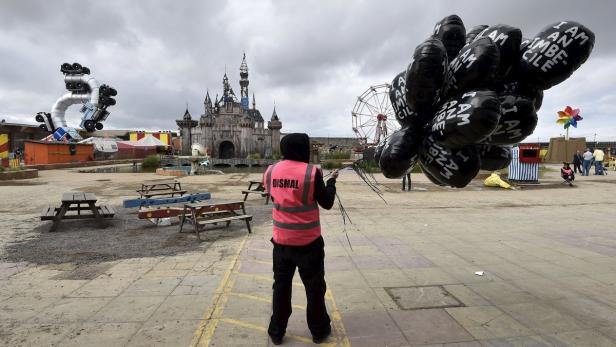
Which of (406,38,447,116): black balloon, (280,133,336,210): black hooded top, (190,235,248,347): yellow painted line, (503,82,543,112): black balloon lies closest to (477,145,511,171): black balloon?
(503,82,543,112): black balloon

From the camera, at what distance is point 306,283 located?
3445 millimetres

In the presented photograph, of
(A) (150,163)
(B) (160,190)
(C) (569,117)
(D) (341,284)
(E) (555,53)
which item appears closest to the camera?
(E) (555,53)

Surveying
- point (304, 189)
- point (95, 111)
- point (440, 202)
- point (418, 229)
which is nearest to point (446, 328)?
point (304, 189)

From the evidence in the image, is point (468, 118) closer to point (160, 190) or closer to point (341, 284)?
point (341, 284)

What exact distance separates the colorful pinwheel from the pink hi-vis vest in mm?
46866

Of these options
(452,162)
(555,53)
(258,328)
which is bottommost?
(258,328)

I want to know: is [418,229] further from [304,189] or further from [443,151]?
[304,189]

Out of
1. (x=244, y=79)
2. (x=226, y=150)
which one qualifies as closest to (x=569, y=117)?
(x=226, y=150)

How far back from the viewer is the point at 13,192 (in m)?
14.4

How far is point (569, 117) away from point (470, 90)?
46466 mm

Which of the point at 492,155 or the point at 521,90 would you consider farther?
the point at 492,155

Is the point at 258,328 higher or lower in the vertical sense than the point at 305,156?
lower

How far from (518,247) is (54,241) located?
9151mm

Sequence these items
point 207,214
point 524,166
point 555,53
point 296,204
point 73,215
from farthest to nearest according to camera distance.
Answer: point 524,166
point 73,215
point 207,214
point 296,204
point 555,53
